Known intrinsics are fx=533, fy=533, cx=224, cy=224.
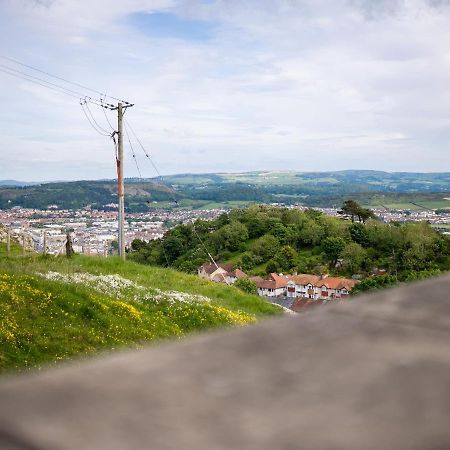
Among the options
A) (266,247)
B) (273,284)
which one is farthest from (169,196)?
(273,284)

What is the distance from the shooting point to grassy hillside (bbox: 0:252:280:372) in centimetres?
863

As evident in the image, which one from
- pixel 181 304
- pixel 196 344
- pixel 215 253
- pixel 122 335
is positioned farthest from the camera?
pixel 215 253

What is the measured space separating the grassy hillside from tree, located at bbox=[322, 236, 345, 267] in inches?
1877

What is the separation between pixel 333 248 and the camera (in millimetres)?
62812

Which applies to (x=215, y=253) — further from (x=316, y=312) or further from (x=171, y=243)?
(x=316, y=312)

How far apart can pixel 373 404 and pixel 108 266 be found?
1667 centimetres

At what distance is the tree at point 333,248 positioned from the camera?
62.1 metres

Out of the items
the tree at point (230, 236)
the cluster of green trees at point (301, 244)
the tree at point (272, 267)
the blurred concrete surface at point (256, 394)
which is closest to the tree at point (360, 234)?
the cluster of green trees at point (301, 244)

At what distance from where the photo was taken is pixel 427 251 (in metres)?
58.6

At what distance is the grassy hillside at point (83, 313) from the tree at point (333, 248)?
47.7 meters

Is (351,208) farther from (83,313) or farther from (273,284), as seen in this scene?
(83,313)

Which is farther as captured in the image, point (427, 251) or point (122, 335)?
point (427, 251)

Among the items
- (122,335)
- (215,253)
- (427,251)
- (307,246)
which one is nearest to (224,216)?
(215,253)

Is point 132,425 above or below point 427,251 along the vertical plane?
above
